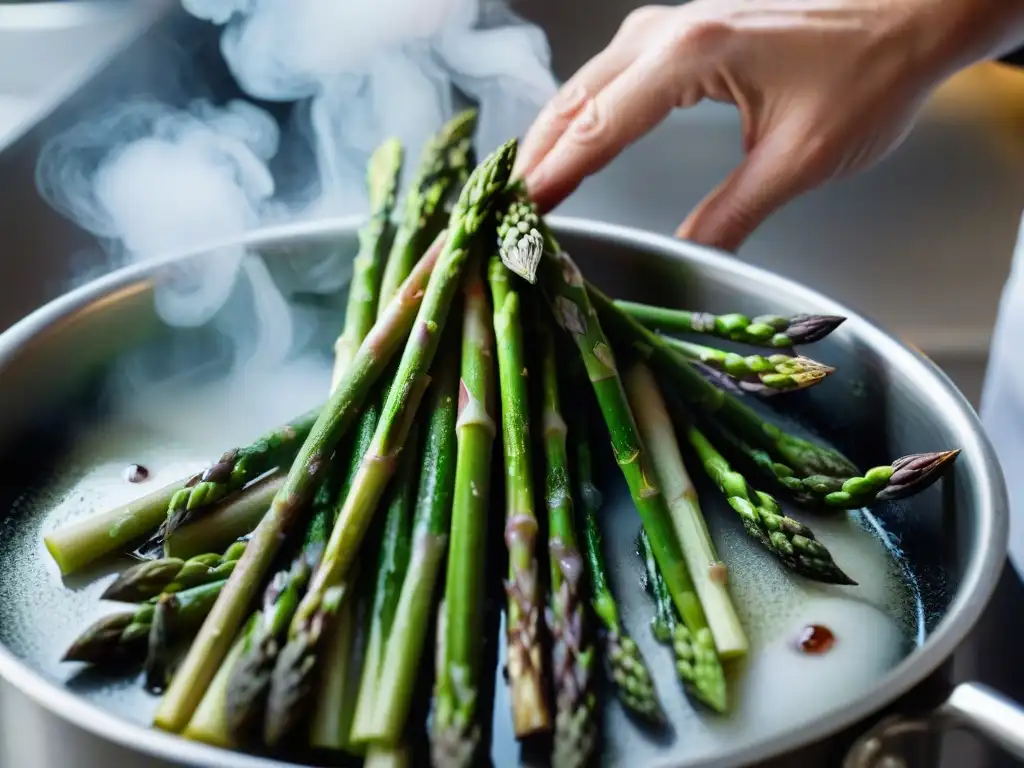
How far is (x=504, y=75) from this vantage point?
161 centimetres

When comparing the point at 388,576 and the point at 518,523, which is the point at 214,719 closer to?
the point at 388,576

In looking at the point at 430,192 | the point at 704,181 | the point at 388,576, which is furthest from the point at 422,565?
the point at 704,181

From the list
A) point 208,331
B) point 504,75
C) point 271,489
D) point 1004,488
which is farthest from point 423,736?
point 504,75

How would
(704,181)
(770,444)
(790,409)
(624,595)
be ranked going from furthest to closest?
1. (704,181)
2. (790,409)
3. (770,444)
4. (624,595)

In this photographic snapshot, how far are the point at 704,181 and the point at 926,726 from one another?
146 centimetres

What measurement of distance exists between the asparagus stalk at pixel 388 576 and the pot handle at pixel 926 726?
32 cm

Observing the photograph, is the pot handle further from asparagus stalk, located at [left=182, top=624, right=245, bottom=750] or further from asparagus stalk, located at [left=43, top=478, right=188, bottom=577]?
asparagus stalk, located at [left=43, top=478, right=188, bottom=577]

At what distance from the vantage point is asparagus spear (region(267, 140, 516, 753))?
26.5 inches

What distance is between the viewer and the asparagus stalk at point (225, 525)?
2.61 feet

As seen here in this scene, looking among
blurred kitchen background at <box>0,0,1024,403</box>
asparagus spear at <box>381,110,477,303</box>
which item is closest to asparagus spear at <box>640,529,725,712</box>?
asparagus spear at <box>381,110,477,303</box>

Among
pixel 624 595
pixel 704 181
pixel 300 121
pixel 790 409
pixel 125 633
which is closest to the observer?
pixel 125 633

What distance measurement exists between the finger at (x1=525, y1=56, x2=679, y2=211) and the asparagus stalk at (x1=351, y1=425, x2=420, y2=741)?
1.59ft

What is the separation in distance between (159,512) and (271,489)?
3.9 inches

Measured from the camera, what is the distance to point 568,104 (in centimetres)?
122
